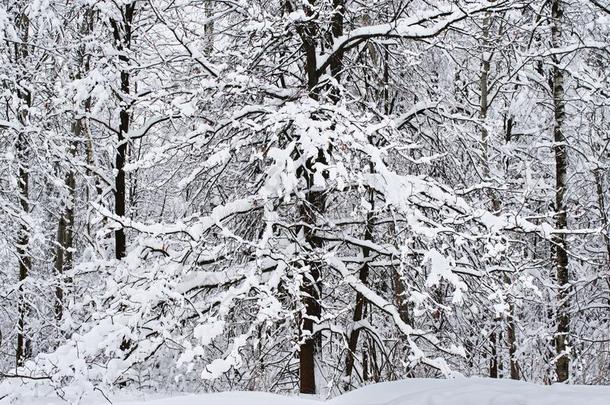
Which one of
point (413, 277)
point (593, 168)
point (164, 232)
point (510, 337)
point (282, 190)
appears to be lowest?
point (510, 337)

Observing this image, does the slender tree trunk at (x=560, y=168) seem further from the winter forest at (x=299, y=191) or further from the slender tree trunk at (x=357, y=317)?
the slender tree trunk at (x=357, y=317)

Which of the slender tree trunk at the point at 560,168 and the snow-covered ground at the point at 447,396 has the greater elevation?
the slender tree trunk at the point at 560,168

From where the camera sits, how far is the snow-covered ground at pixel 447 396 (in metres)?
2.78

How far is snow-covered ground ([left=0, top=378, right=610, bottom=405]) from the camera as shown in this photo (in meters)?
2.78

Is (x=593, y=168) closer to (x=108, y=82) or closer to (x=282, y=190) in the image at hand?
(x=282, y=190)

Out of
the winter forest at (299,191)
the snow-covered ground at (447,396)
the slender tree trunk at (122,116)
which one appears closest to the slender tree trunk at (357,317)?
the winter forest at (299,191)

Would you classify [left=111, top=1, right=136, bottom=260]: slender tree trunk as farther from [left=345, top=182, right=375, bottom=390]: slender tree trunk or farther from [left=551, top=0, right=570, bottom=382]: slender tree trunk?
[left=551, top=0, right=570, bottom=382]: slender tree trunk

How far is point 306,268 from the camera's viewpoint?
527 centimetres

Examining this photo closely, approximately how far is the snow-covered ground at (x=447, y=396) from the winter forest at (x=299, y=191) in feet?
5.12

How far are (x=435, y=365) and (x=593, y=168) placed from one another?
510 centimetres

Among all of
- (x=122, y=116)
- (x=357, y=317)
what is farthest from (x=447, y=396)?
(x=122, y=116)

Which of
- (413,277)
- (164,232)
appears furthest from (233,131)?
(413,277)

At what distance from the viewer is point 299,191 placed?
6574 millimetres

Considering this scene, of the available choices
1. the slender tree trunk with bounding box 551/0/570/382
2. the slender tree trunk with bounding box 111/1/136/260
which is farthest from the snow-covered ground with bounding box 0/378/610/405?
the slender tree trunk with bounding box 551/0/570/382
